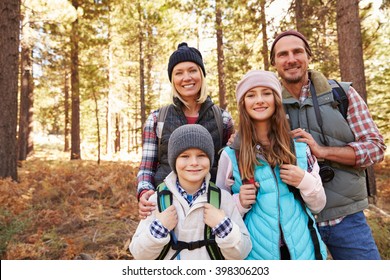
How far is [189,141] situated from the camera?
246 centimetres

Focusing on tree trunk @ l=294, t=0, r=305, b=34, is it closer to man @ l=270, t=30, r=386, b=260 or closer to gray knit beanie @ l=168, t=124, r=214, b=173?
man @ l=270, t=30, r=386, b=260

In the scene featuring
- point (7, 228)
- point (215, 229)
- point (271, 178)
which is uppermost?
point (271, 178)

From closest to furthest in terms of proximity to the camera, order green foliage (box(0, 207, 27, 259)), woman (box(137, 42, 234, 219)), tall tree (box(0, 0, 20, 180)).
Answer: woman (box(137, 42, 234, 219)), green foliage (box(0, 207, 27, 259)), tall tree (box(0, 0, 20, 180))

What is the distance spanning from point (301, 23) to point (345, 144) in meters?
7.83

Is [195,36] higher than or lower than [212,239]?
higher

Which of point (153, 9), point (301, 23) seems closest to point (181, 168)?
point (301, 23)

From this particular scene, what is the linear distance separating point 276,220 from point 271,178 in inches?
12.5

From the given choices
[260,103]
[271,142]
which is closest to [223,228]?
[271,142]

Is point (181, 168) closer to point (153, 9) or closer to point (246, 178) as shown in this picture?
point (246, 178)

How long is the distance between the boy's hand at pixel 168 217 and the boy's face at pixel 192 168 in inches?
9.2

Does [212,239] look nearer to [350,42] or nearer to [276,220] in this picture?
[276,220]

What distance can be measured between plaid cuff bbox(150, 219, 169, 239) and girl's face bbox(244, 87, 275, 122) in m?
1.13

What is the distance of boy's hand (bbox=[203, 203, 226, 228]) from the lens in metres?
2.29

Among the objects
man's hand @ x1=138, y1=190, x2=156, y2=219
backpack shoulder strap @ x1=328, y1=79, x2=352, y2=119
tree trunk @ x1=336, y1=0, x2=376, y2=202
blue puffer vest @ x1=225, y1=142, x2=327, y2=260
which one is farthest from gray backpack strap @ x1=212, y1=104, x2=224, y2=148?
tree trunk @ x1=336, y1=0, x2=376, y2=202
